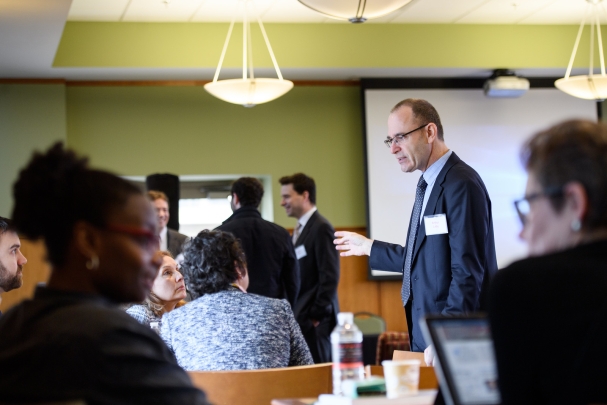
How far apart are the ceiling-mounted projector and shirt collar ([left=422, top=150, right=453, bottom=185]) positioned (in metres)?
4.84

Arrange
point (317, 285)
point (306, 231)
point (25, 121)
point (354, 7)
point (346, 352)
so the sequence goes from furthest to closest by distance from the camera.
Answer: point (25, 121)
point (306, 231)
point (317, 285)
point (354, 7)
point (346, 352)

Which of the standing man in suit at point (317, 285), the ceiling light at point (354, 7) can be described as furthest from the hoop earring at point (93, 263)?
the standing man in suit at point (317, 285)

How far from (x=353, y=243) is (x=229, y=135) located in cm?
491

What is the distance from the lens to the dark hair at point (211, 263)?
10.3ft

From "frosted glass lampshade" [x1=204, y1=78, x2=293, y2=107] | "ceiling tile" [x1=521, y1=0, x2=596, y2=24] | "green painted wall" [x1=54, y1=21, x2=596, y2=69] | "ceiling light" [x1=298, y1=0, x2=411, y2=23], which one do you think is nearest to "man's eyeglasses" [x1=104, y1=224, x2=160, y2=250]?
"ceiling light" [x1=298, y1=0, x2=411, y2=23]

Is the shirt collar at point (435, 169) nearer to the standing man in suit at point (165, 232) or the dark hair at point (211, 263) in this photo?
the dark hair at point (211, 263)

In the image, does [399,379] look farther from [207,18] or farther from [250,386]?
[207,18]

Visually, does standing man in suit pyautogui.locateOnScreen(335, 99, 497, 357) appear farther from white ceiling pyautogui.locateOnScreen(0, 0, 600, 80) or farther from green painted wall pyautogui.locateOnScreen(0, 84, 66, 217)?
green painted wall pyautogui.locateOnScreen(0, 84, 66, 217)

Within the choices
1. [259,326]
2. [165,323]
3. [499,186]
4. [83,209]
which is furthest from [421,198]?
[499,186]

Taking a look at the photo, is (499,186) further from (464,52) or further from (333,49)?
(333,49)

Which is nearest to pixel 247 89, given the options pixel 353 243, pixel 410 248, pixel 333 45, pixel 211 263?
pixel 333 45

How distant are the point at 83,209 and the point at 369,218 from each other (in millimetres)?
6716

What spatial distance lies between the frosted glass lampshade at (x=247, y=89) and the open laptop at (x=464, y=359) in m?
5.06

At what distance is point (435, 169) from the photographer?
3482 millimetres
